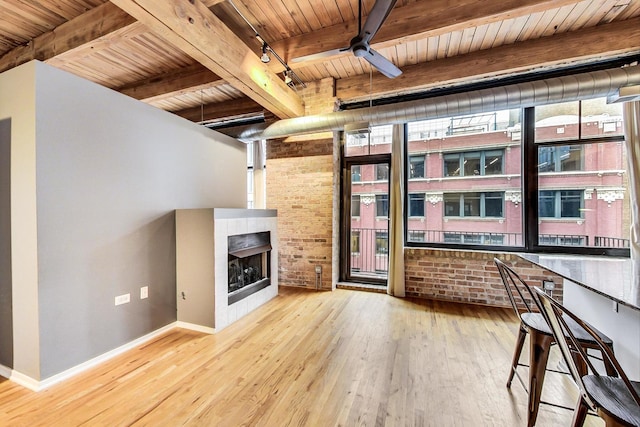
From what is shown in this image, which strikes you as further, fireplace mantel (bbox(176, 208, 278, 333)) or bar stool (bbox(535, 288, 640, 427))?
fireplace mantel (bbox(176, 208, 278, 333))

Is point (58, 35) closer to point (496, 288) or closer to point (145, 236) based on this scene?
point (145, 236)

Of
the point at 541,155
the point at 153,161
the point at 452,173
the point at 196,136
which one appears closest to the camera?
the point at 153,161

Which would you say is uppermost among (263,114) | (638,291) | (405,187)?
(263,114)

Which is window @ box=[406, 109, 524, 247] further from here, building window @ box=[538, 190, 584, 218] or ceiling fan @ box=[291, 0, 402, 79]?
ceiling fan @ box=[291, 0, 402, 79]

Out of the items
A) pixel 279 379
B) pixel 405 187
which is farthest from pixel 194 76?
pixel 279 379

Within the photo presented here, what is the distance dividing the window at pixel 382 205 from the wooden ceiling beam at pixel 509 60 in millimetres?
1679

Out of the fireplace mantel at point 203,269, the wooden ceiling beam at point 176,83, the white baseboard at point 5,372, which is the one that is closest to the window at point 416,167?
the fireplace mantel at point 203,269

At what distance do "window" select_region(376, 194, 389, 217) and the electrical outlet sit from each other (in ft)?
12.2

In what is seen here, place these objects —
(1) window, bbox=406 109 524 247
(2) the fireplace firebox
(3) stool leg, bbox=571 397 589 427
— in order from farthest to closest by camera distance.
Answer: (1) window, bbox=406 109 524 247 < (2) the fireplace firebox < (3) stool leg, bbox=571 397 589 427

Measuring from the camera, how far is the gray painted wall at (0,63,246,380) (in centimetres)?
210

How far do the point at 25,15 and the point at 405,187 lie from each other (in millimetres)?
5180

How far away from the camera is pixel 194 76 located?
12.6 ft

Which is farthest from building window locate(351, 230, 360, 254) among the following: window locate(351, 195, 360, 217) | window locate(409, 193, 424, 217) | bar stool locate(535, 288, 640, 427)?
bar stool locate(535, 288, 640, 427)

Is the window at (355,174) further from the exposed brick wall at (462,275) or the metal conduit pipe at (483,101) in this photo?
the exposed brick wall at (462,275)
